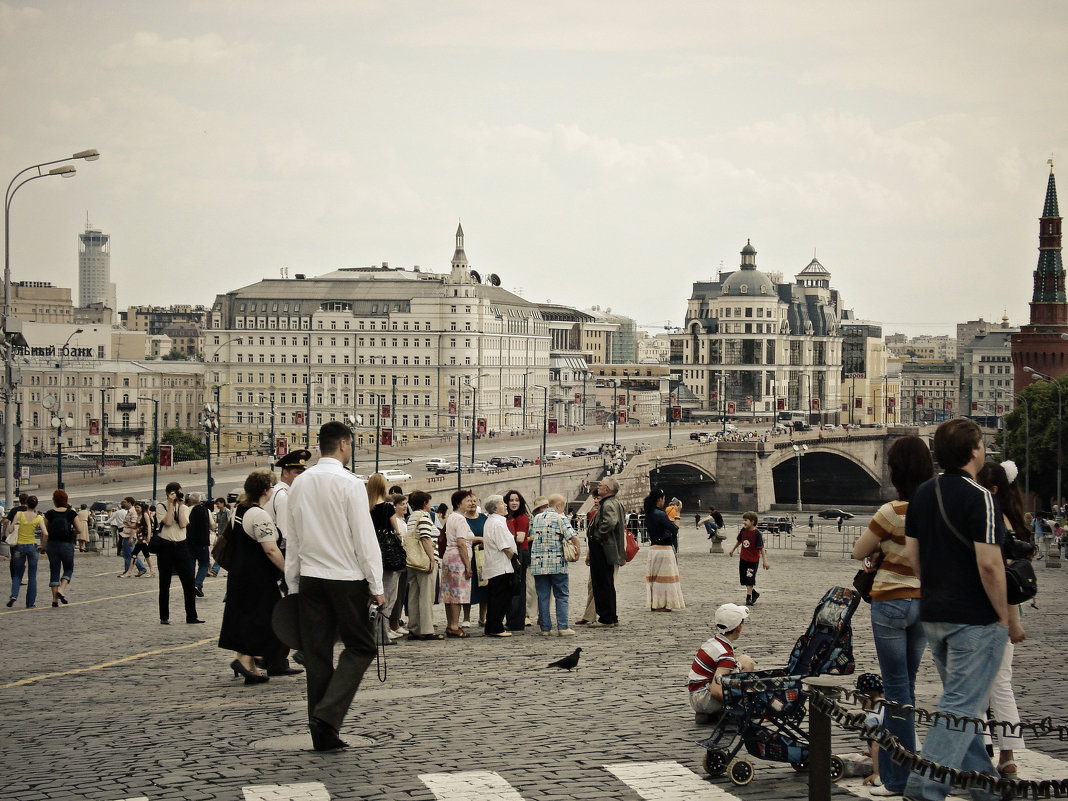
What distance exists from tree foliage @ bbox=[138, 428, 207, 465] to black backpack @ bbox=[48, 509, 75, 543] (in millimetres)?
99457

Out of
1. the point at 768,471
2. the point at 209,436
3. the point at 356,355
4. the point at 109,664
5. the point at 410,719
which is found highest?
the point at 356,355

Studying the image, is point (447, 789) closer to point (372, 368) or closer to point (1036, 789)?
point (1036, 789)

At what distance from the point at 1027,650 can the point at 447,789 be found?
7.91m

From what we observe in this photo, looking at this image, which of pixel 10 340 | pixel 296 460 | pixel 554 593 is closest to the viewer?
pixel 296 460

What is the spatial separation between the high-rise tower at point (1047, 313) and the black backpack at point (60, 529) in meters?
98.7

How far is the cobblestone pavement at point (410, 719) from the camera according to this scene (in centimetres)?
765

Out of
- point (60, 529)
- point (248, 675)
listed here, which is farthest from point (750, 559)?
point (248, 675)

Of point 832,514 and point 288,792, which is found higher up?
point 288,792

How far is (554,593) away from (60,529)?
22.2 feet

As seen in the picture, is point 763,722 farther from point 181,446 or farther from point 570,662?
point 181,446

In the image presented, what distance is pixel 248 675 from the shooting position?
11008 mm

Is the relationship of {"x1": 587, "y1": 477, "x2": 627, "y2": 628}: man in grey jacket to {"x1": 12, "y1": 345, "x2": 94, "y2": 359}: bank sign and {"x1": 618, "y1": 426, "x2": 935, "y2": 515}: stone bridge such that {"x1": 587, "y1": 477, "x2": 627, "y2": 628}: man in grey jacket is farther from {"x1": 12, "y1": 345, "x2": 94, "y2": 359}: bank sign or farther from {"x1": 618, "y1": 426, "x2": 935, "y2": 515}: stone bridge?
{"x1": 12, "y1": 345, "x2": 94, "y2": 359}: bank sign

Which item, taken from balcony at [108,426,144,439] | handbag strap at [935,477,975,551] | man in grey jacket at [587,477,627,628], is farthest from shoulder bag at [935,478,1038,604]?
balcony at [108,426,144,439]

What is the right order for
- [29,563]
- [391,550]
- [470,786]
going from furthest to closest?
[29,563] < [391,550] < [470,786]
